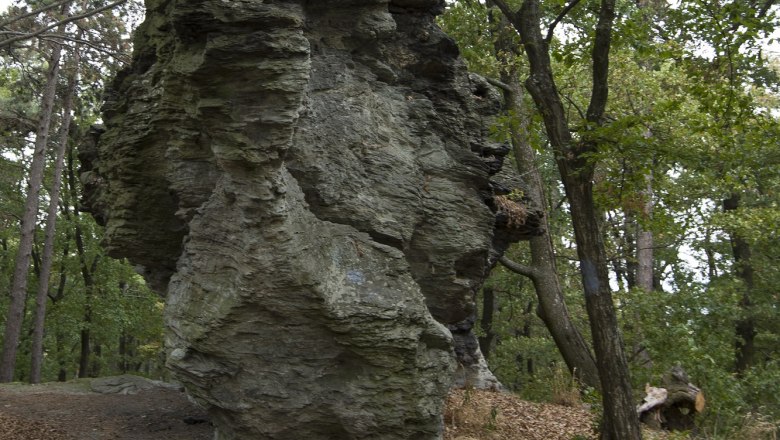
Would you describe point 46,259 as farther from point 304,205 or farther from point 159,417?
point 304,205

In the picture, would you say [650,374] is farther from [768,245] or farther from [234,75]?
[768,245]

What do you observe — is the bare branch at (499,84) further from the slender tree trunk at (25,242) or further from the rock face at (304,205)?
the slender tree trunk at (25,242)

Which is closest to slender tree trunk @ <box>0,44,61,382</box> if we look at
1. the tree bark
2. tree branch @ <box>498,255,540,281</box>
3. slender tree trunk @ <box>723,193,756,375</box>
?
tree branch @ <box>498,255,540,281</box>

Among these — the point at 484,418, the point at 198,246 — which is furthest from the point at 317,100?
the point at 484,418

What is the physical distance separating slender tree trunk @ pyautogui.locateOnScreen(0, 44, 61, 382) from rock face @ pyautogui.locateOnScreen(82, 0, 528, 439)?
335 inches

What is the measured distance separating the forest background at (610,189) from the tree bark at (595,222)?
0.69ft

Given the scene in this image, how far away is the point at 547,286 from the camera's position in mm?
12578

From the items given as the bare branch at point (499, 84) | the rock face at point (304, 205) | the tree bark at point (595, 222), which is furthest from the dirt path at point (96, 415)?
the bare branch at point (499, 84)

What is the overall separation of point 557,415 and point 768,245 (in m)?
11.4

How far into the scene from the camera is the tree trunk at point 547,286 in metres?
11.8

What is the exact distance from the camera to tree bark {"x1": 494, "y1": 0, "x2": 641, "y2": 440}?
278 inches

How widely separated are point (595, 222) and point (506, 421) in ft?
10.6

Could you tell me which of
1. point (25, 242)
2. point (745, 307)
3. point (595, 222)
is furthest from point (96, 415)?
point (745, 307)

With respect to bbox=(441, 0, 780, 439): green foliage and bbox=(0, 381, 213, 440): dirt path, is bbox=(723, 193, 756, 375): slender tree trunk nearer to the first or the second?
bbox=(441, 0, 780, 439): green foliage
